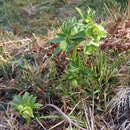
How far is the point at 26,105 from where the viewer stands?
1890 millimetres

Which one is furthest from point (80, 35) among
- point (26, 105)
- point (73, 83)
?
point (26, 105)

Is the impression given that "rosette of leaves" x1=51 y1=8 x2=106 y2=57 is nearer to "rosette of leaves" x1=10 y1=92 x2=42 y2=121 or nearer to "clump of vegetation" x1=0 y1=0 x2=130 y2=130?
"clump of vegetation" x1=0 y1=0 x2=130 y2=130

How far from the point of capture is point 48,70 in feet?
7.20

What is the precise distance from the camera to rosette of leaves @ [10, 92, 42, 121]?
187 centimetres

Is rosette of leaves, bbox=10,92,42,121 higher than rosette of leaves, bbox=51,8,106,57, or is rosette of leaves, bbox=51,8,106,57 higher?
rosette of leaves, bbox=51,8,106,57

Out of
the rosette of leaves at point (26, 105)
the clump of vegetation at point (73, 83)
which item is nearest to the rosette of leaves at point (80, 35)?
the clump of vegetation at point (73, 83)

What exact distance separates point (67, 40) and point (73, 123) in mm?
485

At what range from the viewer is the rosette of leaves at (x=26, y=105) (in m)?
1.87

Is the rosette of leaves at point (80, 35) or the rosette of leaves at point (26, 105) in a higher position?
the rosette of leaves at point (80, 35)

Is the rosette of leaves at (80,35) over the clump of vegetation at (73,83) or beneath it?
over

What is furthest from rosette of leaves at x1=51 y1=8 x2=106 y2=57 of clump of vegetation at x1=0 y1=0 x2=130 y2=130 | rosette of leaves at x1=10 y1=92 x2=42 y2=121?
rosette of leaves at x1=10 y1=92 x2=42 y2=121

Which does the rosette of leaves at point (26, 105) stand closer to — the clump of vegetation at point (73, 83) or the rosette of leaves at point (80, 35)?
the clump of vegetation at point (73, 83)

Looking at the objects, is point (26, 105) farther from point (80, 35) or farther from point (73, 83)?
point (80, 35)

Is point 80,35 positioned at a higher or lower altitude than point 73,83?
higher
